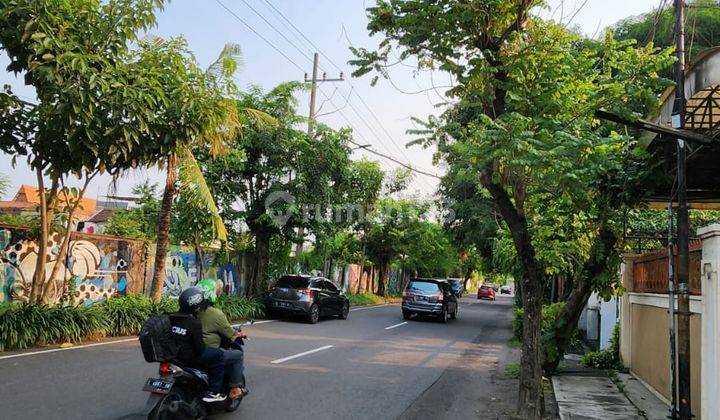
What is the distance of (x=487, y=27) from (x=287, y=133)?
12.6 metres

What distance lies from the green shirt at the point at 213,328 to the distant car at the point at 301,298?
39.5ft

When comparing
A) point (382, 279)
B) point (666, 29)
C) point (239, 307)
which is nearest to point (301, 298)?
point (239, 307)

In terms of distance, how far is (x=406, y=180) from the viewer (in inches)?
1288

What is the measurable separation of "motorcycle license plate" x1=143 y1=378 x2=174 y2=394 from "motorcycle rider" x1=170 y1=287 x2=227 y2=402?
36cm

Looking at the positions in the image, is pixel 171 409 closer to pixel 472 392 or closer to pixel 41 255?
pixel 472 392

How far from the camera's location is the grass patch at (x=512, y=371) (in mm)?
10847

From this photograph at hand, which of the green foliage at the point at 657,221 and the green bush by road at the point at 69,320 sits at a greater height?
the green foliage at the point at 657,221

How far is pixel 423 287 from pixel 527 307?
14874mm

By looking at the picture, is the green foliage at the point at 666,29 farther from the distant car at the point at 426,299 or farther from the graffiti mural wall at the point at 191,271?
the graffiti mural wall at the point at 191,271

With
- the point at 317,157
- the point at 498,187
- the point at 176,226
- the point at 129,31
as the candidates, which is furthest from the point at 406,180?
the point at 498,187

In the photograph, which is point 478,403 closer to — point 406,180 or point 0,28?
point 0,28

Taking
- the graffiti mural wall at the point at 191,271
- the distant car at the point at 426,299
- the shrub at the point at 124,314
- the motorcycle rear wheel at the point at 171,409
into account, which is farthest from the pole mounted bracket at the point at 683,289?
the distant car at the point at 426,299

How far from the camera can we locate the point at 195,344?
5723mm

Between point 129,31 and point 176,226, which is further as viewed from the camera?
point 176,226
